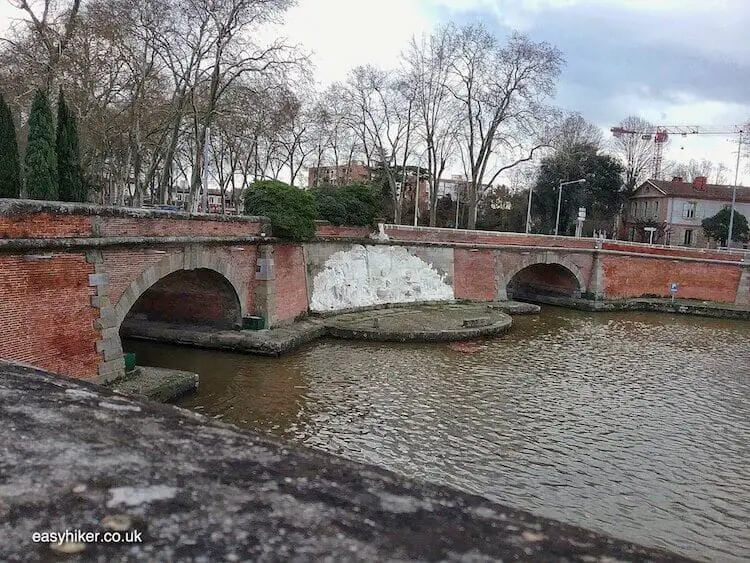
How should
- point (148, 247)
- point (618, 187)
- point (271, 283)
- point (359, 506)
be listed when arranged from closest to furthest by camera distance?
1. point (359, 506)
2. point (148, 247)
3. point (271, 283)
4. point (618, 187)

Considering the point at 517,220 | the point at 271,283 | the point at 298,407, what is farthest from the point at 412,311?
the point at 517,220

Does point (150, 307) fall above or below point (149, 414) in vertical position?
below

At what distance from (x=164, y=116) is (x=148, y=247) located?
14532 millimetres

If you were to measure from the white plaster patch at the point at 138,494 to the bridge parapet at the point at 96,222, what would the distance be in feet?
28.1

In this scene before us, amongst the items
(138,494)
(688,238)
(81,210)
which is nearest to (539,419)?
(81,210)

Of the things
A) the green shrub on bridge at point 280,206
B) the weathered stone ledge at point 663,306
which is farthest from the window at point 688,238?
the green shrub on bridge at point 280,206

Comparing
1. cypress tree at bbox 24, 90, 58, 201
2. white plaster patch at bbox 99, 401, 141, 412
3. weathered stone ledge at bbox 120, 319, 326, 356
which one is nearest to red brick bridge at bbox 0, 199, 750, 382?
weathered stone ledge at bbox 120, 319, 326, 356

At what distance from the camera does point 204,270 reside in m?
15.5

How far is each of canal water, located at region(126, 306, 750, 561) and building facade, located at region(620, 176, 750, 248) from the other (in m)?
31.9

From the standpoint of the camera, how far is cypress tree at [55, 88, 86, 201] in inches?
700

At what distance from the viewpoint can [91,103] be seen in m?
21.6

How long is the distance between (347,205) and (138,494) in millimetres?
19546

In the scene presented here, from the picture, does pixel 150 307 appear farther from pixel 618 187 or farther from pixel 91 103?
pixel 618 187
